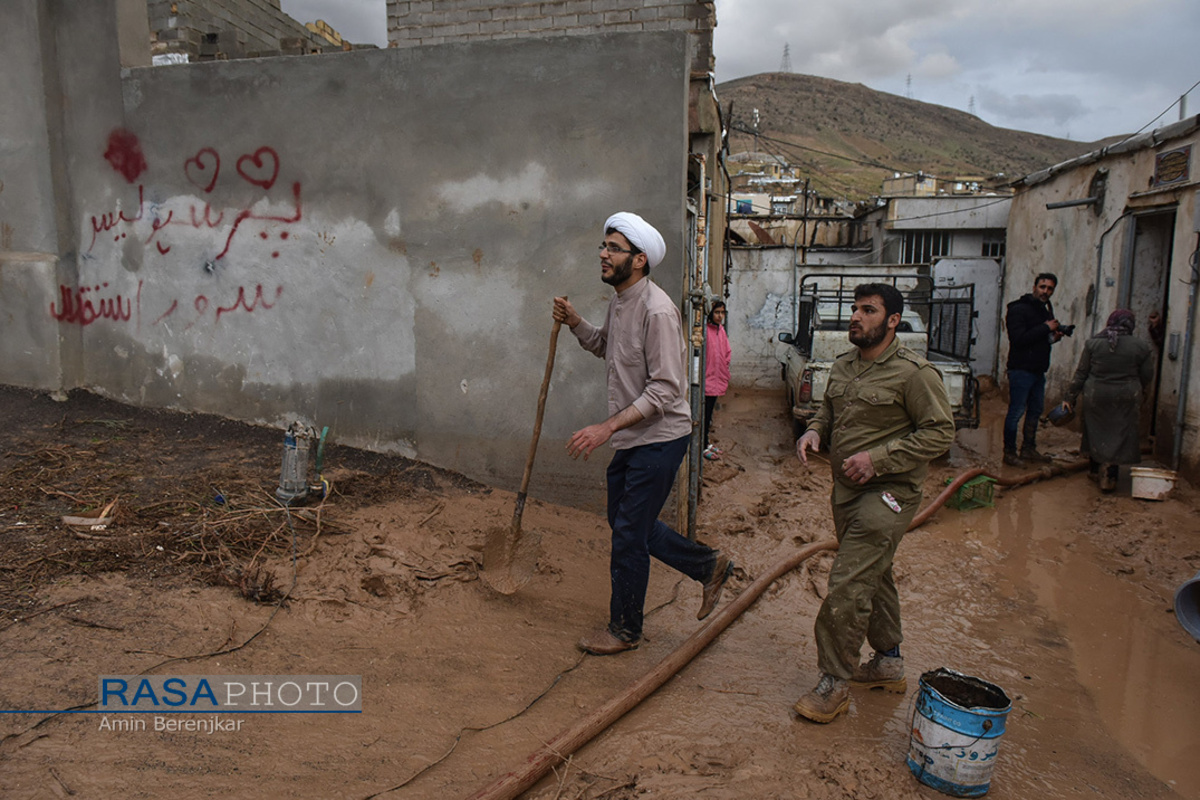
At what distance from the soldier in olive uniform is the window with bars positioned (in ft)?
52.7

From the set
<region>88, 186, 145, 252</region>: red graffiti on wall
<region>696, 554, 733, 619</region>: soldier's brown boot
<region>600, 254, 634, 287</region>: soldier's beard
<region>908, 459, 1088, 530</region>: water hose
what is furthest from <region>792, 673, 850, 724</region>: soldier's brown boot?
<region>88, 186, 145, 252</region>: red graffiti on wall

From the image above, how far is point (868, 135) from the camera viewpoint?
6906 cm

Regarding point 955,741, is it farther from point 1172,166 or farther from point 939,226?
point 939,226

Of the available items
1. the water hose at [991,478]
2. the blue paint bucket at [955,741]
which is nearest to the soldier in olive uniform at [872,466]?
the blue paint bucket at [955,741]

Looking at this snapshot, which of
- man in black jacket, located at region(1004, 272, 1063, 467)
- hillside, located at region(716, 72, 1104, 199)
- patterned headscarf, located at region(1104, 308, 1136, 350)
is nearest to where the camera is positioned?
patterned headscarf, located at region(1104, 308, 1136, 350)

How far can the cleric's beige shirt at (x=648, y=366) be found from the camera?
3541 millimetres

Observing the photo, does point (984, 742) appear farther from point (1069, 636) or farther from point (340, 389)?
point (340, 389)

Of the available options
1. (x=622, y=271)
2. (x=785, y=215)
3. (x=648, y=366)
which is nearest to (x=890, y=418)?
(x=648, y=366)

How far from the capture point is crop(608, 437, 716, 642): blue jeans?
11.9 feet

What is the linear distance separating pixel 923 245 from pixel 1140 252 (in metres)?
9.19

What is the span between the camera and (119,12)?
5773mm

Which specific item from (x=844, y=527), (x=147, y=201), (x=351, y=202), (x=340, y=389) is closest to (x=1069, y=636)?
(x=844, y=527)

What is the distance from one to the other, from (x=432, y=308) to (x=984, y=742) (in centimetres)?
411

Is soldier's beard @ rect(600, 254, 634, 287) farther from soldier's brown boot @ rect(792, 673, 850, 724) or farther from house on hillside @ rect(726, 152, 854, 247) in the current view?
house on hillside @ rect(726, 152, 854, 247)
